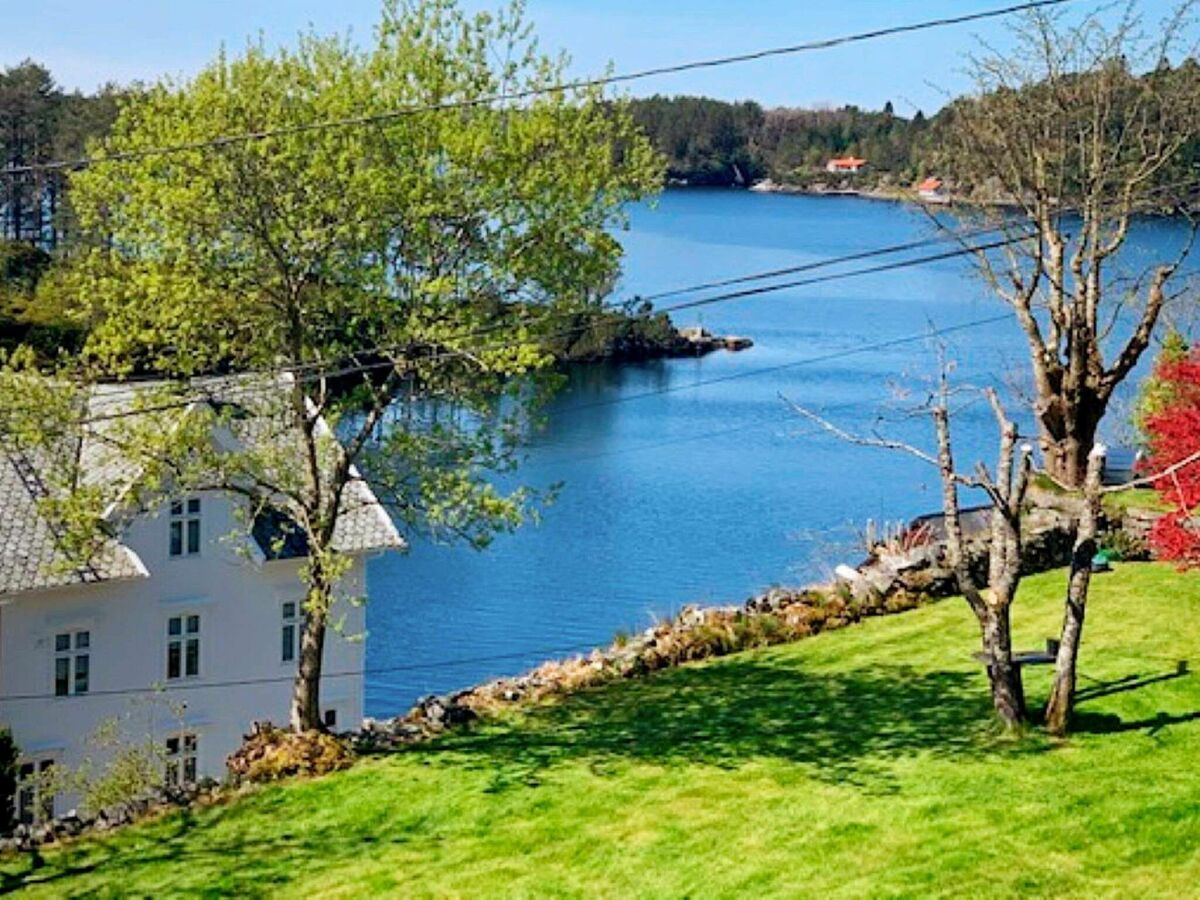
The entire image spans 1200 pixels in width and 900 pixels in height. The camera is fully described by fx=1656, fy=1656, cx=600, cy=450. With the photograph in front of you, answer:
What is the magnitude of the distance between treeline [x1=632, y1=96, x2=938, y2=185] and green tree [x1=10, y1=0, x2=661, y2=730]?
355ft

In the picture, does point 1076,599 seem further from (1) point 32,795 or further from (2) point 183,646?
(2) point 183,646

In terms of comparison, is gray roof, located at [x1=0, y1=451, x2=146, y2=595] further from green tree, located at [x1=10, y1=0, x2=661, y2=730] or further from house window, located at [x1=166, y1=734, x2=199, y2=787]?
green tree, located at [x1=10, y1=0, x2=661, y2=730]

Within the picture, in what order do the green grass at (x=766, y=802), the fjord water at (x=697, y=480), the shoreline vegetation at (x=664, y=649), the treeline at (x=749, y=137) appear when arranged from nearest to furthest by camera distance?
the green grass at (x=766, y=802), the shoreline vegetation at (x=664, y=649), the fjord water at (x=697, y=480), the treeline at (x=749, y=137)

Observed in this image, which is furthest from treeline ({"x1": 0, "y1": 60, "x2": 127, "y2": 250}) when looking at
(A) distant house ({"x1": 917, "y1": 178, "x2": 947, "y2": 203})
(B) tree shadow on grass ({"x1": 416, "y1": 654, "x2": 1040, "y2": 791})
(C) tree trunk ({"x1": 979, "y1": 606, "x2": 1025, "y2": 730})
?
(C) tree trunk ({"x1": 979, "y1": 606, "x2": 1025, "y2": 730})

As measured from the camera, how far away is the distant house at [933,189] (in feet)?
113

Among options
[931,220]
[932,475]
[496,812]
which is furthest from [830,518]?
[496,812]

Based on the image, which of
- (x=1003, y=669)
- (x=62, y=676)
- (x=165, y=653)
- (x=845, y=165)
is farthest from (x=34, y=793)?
(x=845, y=165)

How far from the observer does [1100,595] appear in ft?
68.7

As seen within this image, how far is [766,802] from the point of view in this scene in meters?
14.9

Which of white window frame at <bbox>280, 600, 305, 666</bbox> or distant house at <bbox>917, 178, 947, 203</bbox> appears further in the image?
distant house at <bbox>917, 178, 947, 203</bbox>

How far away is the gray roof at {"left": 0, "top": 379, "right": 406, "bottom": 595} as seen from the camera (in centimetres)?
2486

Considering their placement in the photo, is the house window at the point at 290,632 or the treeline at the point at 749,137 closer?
the house window at the point at 290,632

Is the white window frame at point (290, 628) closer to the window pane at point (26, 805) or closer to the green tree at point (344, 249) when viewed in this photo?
the window pane at point (26, 805)

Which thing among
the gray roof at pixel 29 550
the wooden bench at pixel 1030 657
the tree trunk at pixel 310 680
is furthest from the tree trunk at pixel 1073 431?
the gray roof at pixel 29 550
